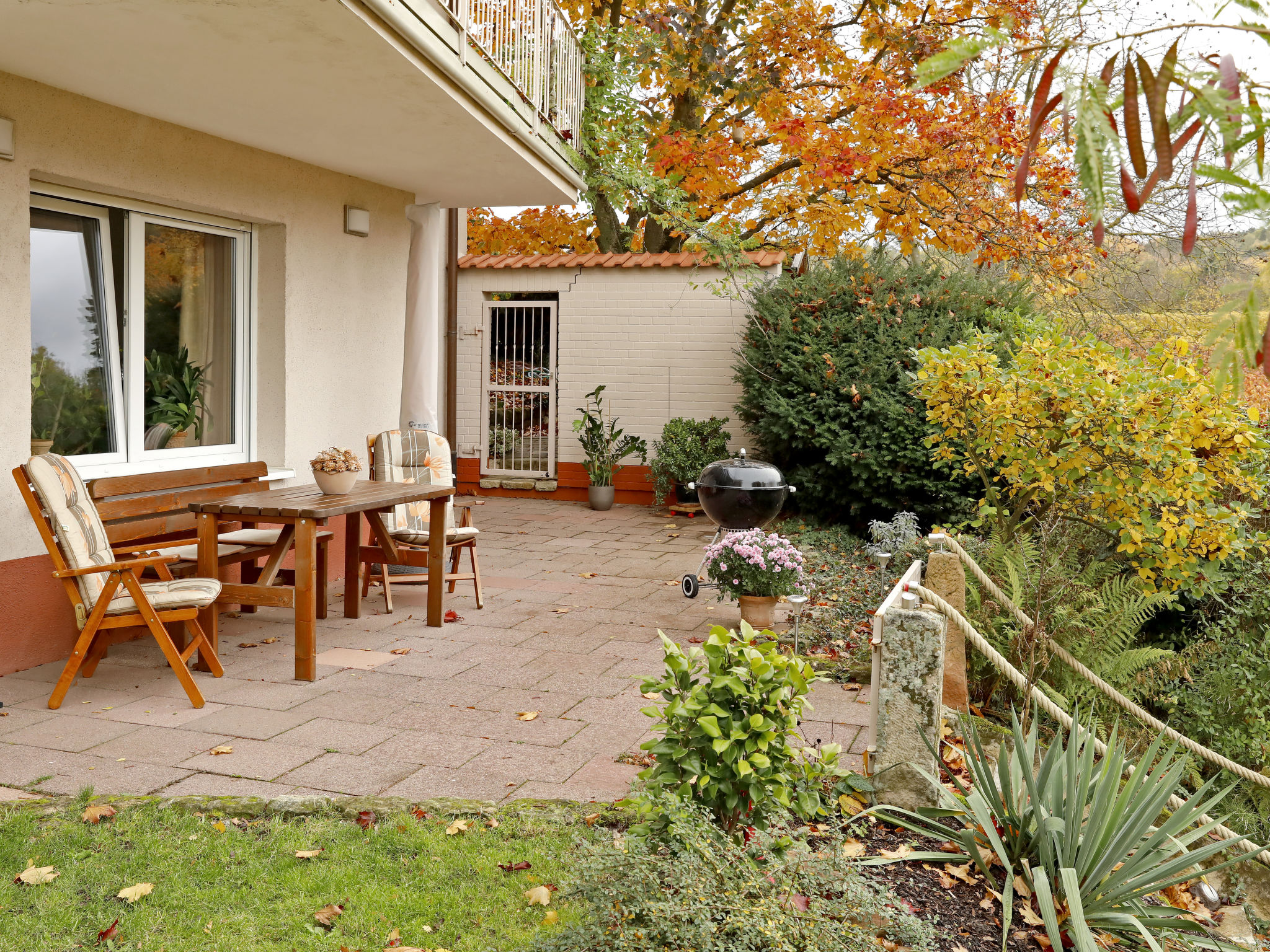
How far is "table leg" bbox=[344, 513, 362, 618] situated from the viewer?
19.7ft

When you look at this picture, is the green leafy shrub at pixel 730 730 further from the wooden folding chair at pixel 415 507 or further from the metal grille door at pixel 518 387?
the metal grille door at pixel 518 387

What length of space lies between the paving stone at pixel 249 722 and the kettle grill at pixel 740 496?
108 inches

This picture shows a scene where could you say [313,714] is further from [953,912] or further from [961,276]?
[961,276]

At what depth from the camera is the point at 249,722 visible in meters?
4.10

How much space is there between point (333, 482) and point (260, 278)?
1.95 meters

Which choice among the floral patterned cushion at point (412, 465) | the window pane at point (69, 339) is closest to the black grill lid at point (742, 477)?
the floral patterned cushion at point (412, 465)

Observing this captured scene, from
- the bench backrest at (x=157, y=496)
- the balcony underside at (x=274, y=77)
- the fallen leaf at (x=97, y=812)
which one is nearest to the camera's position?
the fallen leaf at (x=97, y=812)

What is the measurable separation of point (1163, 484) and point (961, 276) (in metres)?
5.43

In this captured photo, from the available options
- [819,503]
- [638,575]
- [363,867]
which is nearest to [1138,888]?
[363,867]

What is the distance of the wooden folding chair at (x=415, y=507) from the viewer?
20.9ft

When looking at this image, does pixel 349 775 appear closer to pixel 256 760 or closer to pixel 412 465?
pixel 256 760

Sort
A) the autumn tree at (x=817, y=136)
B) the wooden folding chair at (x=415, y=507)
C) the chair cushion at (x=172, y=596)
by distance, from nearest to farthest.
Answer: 1. the chair cushion at (x=172, y=596)
2. the wooden folding chair at (x=415, y=507)
3. the autumn tree at (x=817, y=136)

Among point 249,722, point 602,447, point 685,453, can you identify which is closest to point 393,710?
point 249,722

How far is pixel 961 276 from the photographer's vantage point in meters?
9.63
